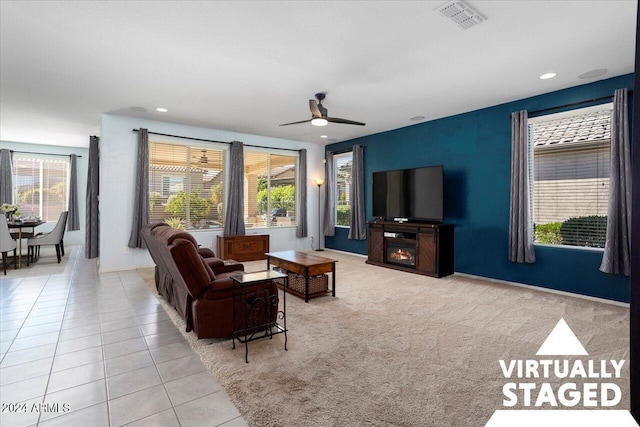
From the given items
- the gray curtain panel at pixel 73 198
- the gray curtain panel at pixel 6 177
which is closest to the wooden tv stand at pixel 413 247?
the gray curtain panel at pixel 73 198

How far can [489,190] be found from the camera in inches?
201

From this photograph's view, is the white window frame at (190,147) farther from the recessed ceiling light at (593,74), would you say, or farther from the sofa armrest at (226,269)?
the recessed ceiling light at (593,74)

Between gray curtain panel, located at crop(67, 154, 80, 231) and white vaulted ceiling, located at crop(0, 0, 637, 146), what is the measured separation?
386cm

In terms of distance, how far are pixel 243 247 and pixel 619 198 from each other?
603cm

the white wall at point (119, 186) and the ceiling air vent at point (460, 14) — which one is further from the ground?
the ceiling air vent at point (460, 14)

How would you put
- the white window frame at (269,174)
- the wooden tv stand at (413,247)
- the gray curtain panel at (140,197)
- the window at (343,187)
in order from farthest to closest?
the window at (343,187)
the white window frame at (269,174)
the gray curtain panel at (140,197)
the wooden tv stand at (413,247)

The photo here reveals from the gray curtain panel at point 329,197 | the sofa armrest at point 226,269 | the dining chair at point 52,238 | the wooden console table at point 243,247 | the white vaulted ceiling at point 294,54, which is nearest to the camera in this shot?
the white vaulted ceiling at point 294,54

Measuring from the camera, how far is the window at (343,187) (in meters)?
7.83

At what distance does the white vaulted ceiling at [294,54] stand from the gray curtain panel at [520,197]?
517mm

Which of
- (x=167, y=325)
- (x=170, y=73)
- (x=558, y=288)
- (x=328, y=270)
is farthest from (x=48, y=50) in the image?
(x=558, y=288)

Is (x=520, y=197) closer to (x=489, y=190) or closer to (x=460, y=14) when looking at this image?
(x=489, y=190)

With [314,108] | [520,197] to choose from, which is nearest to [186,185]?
[314,108]

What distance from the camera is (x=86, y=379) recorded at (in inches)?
89.0

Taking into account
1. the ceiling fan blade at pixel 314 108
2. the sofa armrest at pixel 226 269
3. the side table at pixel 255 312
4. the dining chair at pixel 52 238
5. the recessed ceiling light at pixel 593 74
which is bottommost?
the side table at pixel 255 312
